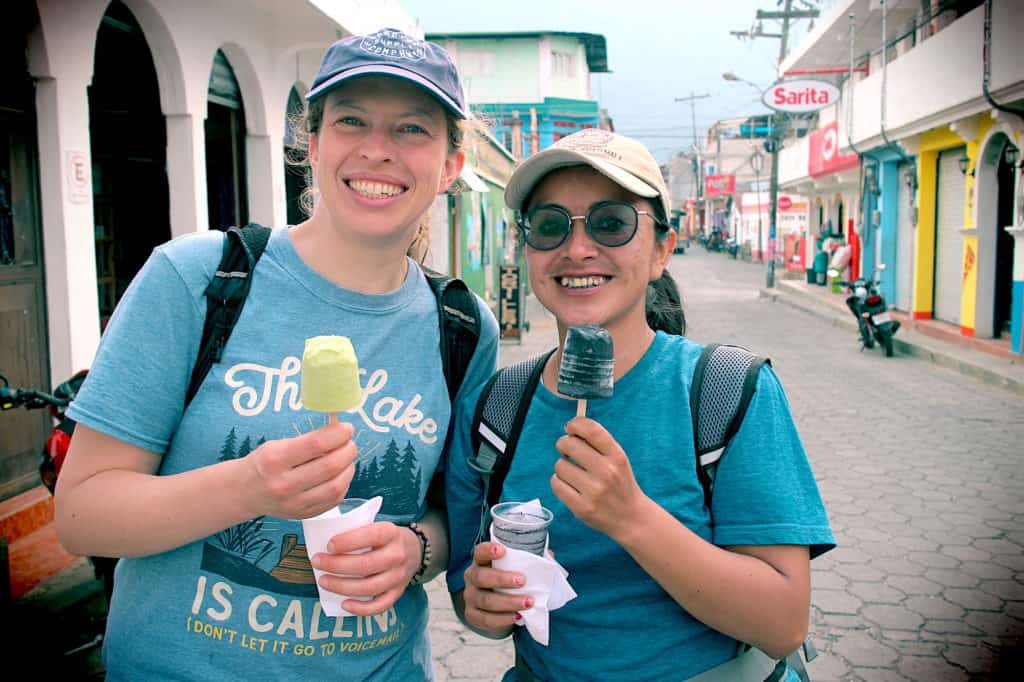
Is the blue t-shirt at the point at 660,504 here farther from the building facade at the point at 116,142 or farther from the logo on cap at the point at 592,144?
the building facade at the point at 116,142

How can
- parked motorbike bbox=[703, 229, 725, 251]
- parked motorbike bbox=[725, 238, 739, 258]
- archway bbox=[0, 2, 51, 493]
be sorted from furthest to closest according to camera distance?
parked motorbike bbox=[703, 229, 725, 251] → parked motorbike bbox=[725, 238, 739, 258] → archway bbox=[0, 2, 51, 493]

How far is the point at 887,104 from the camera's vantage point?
1716cm

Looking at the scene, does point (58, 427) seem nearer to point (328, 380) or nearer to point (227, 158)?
point (328, 380)

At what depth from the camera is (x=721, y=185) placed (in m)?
64.9

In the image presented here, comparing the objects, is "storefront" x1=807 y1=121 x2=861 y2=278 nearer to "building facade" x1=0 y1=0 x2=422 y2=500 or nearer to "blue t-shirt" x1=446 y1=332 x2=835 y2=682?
"building facade" x1=0 y1=0 x2=422 y2=500

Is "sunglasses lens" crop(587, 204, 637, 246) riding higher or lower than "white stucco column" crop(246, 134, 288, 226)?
lower

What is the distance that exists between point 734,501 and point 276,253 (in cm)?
123

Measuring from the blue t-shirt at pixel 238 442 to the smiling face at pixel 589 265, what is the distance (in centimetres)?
43

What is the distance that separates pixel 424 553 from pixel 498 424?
363mm

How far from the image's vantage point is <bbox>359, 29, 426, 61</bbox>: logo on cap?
1959 mm

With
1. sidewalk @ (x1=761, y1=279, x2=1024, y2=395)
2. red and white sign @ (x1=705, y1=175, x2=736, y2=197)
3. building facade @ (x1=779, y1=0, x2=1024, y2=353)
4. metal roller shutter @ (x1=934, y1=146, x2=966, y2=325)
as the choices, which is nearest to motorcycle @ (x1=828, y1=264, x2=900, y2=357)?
sidewalk @ (x1=761, y1=279, x2=1024, y2=395)

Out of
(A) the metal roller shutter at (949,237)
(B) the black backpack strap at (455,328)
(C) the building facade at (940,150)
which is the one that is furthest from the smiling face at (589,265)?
(A) the metal roller shutter at (949,237)

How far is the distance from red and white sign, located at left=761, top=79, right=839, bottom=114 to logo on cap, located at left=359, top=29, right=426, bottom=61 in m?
22.6

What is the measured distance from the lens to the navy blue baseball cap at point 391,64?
6.35 ft
